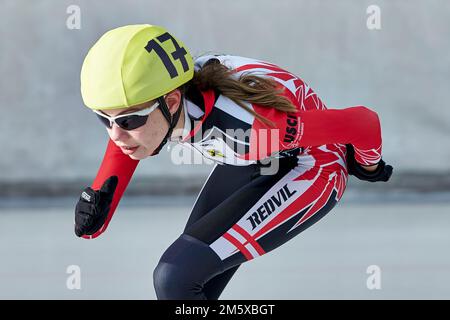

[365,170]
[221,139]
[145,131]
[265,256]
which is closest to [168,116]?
[145,131]

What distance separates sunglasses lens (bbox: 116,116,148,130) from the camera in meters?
2.24

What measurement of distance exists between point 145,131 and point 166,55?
226 mm

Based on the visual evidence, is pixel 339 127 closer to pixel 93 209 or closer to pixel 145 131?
pixel 145 131

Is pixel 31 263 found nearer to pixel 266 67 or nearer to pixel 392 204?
pixel 266 67

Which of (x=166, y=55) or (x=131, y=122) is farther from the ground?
(x=166, y=55)

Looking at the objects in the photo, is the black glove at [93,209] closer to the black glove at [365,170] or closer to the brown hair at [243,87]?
the brown hair at [243,87]

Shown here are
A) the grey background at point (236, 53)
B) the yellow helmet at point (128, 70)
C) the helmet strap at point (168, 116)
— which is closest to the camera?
the yellow helmet at point (128, 70)

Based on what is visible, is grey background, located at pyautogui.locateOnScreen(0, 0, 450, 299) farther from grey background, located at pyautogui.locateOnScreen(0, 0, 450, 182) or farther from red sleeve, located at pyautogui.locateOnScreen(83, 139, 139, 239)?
red sleeve, located at pyautogui.locateOnScreen(83, 139, 139, 239)

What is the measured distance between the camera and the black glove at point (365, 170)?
2.71m

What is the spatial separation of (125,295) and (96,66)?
1318mm

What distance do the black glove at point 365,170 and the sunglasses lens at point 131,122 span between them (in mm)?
819

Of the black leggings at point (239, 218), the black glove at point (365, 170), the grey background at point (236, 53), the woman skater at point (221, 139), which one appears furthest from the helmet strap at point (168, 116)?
the grey background at point (236, 53)

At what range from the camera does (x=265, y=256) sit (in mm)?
3781

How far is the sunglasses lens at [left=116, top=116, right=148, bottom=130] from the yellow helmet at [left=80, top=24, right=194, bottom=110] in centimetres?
5
